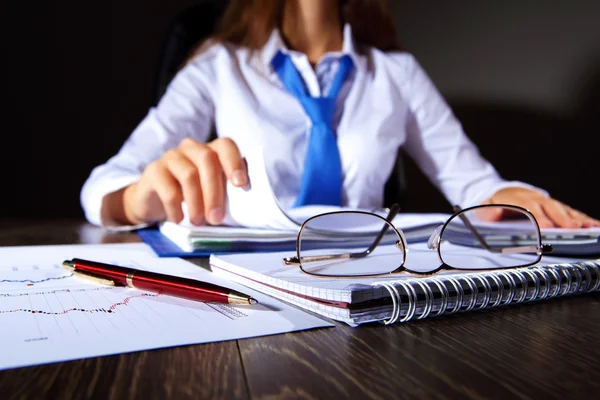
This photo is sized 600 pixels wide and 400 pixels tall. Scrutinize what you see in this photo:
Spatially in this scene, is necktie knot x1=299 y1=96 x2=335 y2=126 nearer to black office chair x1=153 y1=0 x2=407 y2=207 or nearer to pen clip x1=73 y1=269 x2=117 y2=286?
black office chair x1=153 y1=0 x2=407 y2=207

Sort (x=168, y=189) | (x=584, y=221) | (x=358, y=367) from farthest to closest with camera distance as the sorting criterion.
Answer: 1. (x=584, y=221)
2. (x=168, y=189)
3. (x=358, y=367)

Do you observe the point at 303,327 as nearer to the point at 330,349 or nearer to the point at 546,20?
the point at 330,349

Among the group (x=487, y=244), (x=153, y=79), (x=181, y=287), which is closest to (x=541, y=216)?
(x=487, y=244)

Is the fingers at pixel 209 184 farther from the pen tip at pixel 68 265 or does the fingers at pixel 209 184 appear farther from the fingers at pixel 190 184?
the pen tip at pixel 68 265

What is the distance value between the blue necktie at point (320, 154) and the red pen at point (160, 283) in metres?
0.67

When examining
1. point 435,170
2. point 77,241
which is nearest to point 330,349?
point 77,241

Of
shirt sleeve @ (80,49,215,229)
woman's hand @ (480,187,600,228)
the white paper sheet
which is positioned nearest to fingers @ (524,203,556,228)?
woman's hand @ (480,187,600,228)

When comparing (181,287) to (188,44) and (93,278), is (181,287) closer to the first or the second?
(93,278)

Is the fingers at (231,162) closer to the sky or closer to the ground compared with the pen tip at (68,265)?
closer to the sky

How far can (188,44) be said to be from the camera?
1.30 metres

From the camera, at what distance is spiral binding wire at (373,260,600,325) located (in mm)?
303

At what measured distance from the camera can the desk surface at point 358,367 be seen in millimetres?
212

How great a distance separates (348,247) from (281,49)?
780 millimetres


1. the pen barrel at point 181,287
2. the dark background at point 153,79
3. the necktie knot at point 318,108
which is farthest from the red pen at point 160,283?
the dark background at point 153,79
